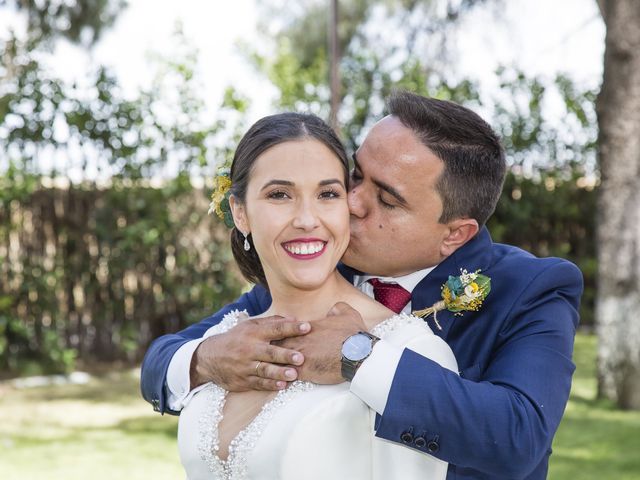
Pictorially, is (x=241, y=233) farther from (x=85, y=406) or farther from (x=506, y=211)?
(x=506, y=211)

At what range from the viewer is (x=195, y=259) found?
9.94m

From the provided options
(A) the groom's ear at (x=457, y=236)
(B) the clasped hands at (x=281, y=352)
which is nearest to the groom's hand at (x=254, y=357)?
(B) the clasped hands at (x=281, y=352)

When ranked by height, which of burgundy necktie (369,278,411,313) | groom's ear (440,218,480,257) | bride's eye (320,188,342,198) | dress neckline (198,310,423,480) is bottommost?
dress neckline (198,310,423,480)

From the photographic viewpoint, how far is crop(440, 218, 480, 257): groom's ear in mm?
2760

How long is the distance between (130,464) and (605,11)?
5.21 metres

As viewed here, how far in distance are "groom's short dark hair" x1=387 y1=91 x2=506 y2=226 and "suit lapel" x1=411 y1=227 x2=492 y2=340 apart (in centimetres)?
10

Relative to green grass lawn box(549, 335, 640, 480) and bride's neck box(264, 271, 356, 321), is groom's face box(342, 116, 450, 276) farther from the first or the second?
green grass lawn box(549, 335, 640, 480)

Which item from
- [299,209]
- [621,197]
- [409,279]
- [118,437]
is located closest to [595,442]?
[621,197]

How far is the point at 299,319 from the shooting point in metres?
2.53

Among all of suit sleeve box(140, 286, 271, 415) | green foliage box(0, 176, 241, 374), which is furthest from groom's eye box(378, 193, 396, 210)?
green foliage box(0, 176, 241, 374)

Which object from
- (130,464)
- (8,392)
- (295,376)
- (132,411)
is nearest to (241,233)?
(295,376)

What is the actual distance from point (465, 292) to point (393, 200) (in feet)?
1.16

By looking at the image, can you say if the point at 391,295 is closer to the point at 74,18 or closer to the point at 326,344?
the point at 326,344

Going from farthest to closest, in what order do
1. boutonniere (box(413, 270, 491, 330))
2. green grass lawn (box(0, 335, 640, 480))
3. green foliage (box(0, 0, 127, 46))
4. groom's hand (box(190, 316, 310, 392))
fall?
green foliage (box(0, 0, 127, 46)) → green grass lawn (box(0, 335, 640, 480)) → boutonniere (box(413, 270, 491, 330)) → groom's hand (box(190, 316, 310, 392))
